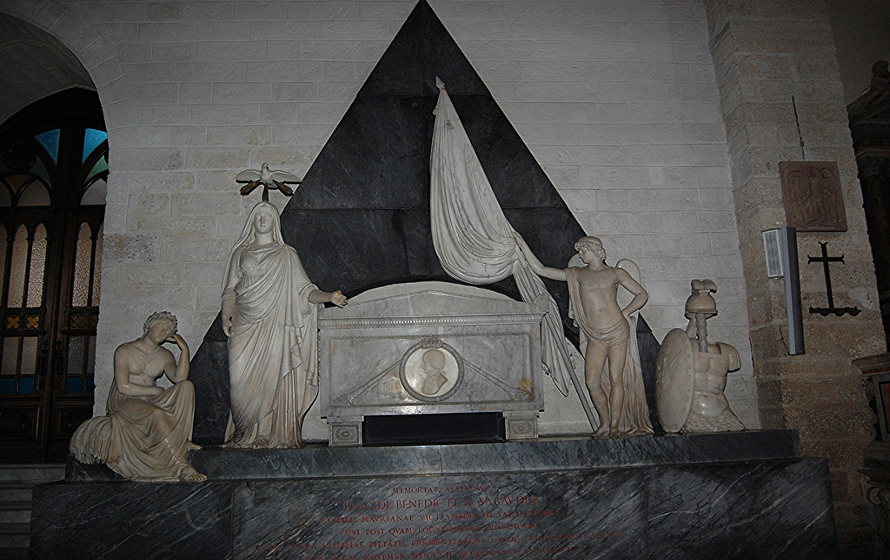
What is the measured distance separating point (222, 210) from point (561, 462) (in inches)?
139

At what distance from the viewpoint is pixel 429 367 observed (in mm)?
4535

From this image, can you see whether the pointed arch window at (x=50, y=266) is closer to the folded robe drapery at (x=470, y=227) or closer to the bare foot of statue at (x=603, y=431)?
the folded robe drapery at (x=470, y=227)

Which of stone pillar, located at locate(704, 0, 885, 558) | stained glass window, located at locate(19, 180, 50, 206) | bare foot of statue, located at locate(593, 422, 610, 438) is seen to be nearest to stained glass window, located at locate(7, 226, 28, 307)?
stained glass window, located at locate(19, 180, 50, 206)

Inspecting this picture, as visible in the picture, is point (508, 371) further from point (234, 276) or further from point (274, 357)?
point (234, 276)

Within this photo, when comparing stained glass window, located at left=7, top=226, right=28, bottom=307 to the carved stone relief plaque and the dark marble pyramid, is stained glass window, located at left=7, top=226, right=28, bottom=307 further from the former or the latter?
the carved stone relief plaque

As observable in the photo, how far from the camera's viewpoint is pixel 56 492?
146 inches

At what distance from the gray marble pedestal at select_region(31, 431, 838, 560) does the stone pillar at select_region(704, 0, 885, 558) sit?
3.02ft

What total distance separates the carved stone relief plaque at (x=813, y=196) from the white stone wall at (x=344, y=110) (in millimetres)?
580

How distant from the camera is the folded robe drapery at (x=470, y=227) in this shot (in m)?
4.85

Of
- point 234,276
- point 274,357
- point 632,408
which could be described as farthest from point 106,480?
point 632,408

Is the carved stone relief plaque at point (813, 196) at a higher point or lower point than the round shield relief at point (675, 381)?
higher

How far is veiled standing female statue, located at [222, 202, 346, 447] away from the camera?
4.23m

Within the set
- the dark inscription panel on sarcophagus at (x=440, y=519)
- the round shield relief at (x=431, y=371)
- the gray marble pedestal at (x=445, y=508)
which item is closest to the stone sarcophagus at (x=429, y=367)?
the round shield relief at (x=431, y=371)

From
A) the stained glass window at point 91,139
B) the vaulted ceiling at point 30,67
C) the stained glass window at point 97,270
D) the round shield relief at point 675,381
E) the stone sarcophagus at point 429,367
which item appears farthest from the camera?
the stained glass window at point 91,139
